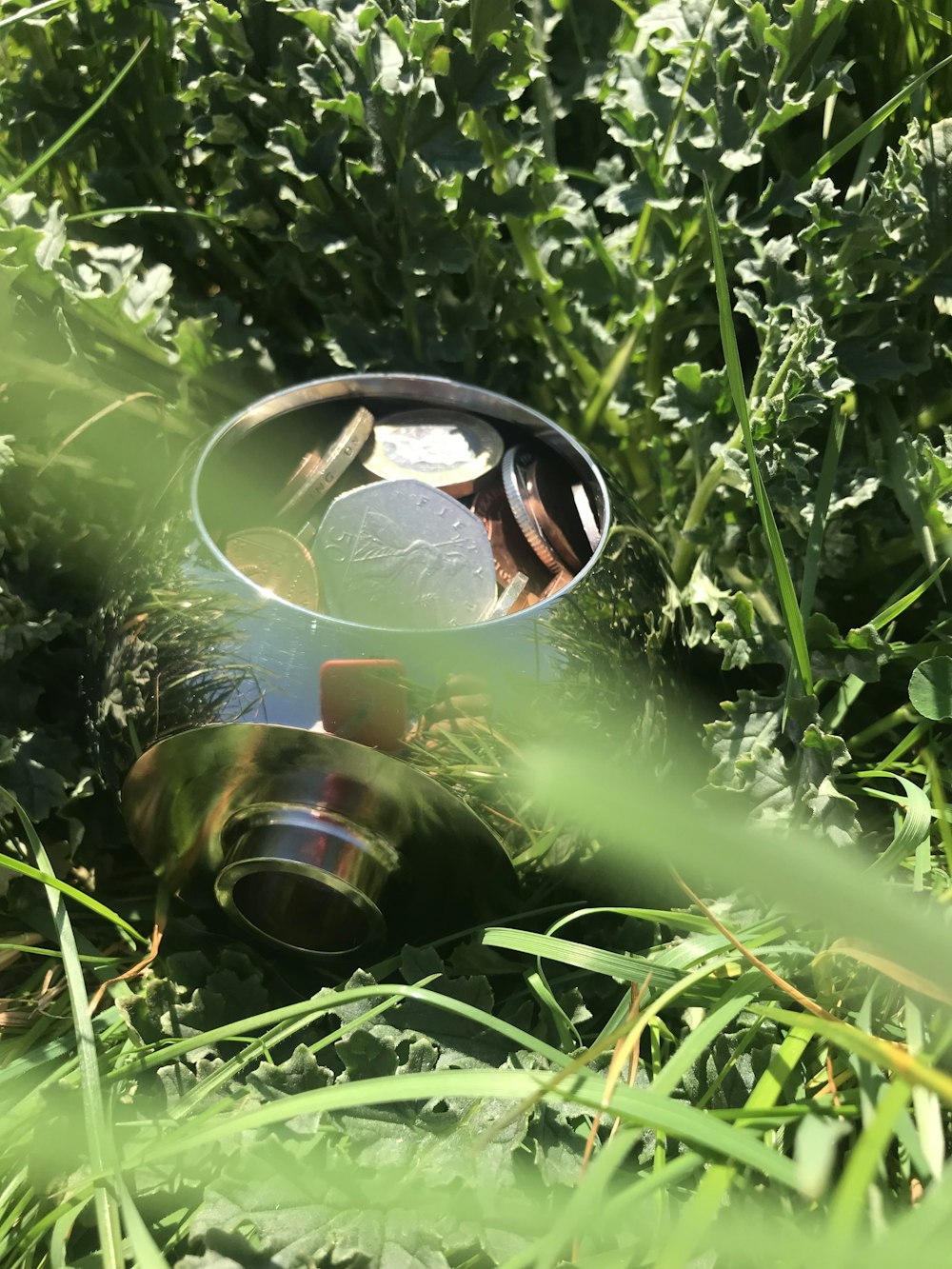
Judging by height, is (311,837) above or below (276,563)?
below

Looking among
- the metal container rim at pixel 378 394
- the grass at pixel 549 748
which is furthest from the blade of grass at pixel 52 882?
the metal container rim at pixel 378 394

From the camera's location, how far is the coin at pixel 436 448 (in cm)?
135

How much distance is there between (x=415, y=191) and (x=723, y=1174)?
48.7 inches

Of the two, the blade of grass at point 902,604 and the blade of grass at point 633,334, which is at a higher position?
the blade of grass at point 633,334

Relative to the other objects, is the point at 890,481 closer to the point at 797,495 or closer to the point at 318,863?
the point at 797,495

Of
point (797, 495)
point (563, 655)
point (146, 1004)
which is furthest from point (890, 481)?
point (146, 1004)

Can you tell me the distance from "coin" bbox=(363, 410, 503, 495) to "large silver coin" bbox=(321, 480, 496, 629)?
64mm

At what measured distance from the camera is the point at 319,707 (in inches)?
43.5

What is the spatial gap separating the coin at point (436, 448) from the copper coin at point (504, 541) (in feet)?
0.09

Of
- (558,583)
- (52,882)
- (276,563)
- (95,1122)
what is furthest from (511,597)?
(95,1122)

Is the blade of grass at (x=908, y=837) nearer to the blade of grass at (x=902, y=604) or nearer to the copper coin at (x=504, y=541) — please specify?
the blade of grass at (x=902, y=604)

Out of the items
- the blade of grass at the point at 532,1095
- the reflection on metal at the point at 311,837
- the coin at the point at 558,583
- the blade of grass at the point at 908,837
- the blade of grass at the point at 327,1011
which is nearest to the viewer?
the blade of grass at the point at 532,1095

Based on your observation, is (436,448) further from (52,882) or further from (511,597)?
(52,882)

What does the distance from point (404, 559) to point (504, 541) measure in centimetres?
17
